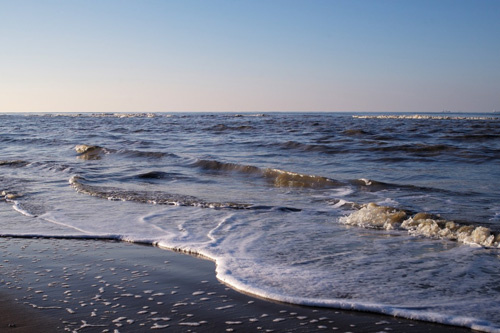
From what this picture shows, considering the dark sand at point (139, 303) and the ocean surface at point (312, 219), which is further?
the ocean surface at point (312, 219)

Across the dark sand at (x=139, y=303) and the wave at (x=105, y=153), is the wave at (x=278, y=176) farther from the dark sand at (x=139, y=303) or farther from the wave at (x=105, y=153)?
the dark sand at (x=139, y=303)

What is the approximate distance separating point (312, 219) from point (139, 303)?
3690 millimetres

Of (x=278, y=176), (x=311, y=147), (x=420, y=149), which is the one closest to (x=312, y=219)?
(x=278, y=176)

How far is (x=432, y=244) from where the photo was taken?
5344mm

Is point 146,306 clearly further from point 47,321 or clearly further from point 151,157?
point 151,157

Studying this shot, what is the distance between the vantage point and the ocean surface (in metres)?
3.90

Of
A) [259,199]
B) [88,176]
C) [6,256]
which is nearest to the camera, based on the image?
[6,256]

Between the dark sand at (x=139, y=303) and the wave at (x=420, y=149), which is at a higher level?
the wave at (x=420, y=149)

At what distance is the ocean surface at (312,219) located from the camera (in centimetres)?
390

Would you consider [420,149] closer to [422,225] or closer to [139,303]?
[422,225]

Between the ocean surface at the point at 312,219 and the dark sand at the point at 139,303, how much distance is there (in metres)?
0.20

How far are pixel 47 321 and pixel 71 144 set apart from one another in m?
20.2

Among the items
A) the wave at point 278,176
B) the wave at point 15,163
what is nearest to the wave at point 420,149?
the wave at point 278,176

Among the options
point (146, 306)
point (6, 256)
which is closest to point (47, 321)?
point (146, 306)
